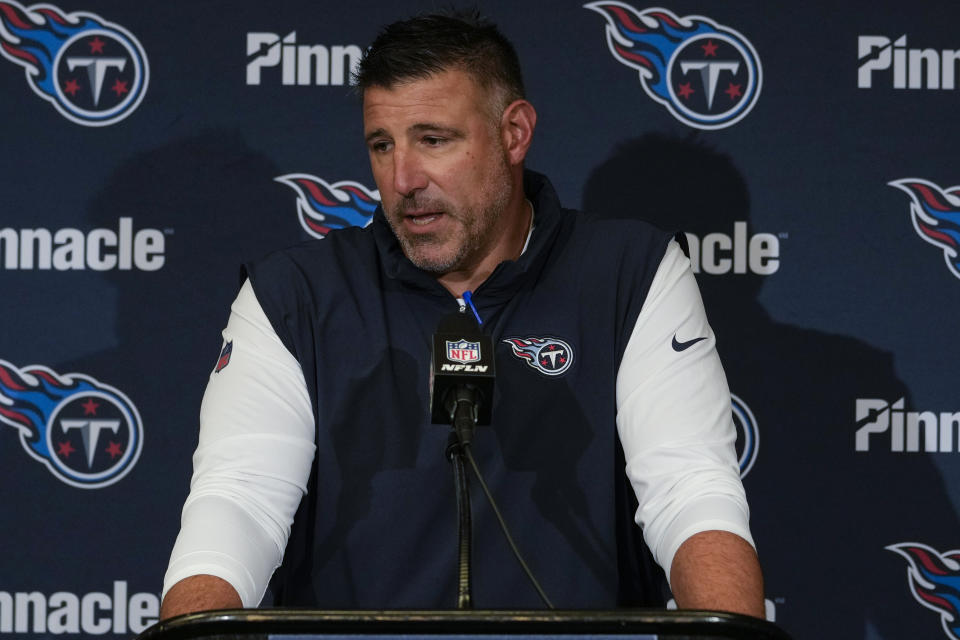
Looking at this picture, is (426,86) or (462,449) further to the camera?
(426,86)

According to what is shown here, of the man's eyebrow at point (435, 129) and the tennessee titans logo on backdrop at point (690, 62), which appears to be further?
the tennessee titans logo on backdrop at point (690, 62)

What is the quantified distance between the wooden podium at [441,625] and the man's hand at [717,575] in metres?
0.45

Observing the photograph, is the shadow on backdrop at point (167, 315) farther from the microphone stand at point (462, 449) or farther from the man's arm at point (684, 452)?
the microphone stand at point (462, 449)

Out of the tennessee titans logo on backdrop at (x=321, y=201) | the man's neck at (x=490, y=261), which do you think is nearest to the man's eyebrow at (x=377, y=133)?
the man's neck at (x=490, y=261)

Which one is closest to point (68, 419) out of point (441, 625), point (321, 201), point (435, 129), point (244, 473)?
point (321, 201)

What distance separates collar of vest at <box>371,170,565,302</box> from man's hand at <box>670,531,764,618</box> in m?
0.49

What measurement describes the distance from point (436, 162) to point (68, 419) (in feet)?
3.55

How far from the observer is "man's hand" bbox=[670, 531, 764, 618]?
119 cm

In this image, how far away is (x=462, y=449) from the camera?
1.00 m

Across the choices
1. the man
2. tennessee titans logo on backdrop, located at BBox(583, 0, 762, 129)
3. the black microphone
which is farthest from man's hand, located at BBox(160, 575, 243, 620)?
tennessee titans logo on backdrop, located at BBox(583, 0, 762, 129)

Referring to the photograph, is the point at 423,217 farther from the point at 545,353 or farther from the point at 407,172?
the point at 545,353

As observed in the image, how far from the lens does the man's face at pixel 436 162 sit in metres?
1.55

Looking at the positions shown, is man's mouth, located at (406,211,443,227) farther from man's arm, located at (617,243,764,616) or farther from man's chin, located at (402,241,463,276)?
man's arm, located at (617,243,764,616)

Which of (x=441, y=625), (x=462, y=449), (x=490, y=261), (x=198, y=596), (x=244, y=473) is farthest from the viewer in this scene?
(x=490, y=261)
